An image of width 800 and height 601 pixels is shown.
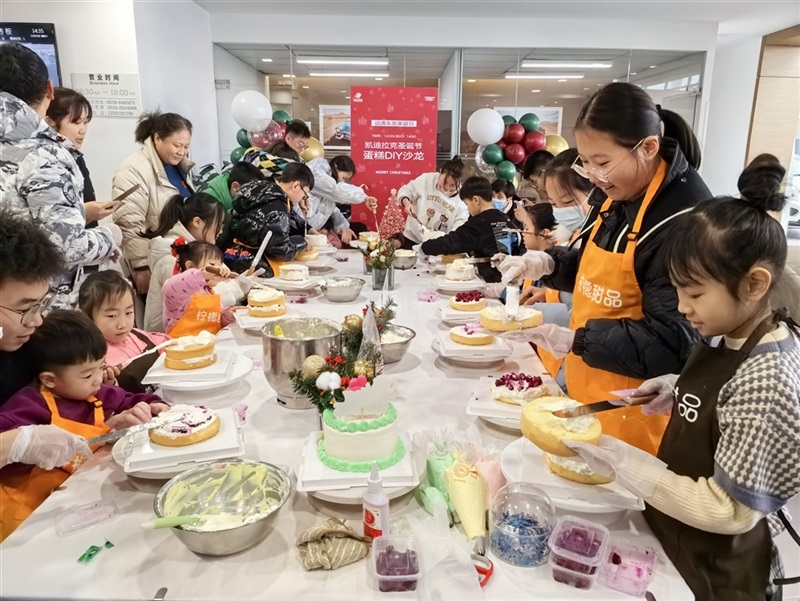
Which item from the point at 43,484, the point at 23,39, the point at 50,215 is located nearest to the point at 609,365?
the point at 43,484

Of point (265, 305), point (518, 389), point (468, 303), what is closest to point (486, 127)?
point (468, 303)

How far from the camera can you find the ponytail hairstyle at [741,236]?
1035 mm

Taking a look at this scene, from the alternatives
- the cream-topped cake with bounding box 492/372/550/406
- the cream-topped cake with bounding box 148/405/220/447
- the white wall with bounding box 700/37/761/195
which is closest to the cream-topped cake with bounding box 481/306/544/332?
the cream-topped cake with bounding box 492/372/550/406

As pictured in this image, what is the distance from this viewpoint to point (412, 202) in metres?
5.63

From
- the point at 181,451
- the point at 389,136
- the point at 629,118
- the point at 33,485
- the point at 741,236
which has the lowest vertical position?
the point at 33,485

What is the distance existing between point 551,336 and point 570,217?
157cm

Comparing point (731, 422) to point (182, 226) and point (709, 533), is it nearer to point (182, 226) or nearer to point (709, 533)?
point (709, 533)

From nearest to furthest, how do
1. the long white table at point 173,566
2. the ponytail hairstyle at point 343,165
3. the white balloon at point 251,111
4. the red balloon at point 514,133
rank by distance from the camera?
the long white table at point 173,566, the ponytail hairstyle at point 343,165, the white balloon at point 251,111, the red balloon at point 514,133

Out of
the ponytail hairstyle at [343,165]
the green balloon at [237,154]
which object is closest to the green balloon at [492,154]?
the ponytail hairstyle at [343,165]

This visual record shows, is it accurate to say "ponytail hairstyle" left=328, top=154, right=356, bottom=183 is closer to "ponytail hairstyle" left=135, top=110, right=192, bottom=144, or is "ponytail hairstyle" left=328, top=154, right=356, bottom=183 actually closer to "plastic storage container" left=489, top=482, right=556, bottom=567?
"ponytail hairstyle" left=135, top=110, right=192, bottom=144

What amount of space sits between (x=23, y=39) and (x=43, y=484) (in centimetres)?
530

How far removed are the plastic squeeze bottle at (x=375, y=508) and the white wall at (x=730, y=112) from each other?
9.04 meters

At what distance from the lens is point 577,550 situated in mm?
1001

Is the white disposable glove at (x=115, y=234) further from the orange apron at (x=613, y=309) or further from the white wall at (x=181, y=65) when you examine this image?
the white wall at (x=181, y=65)
